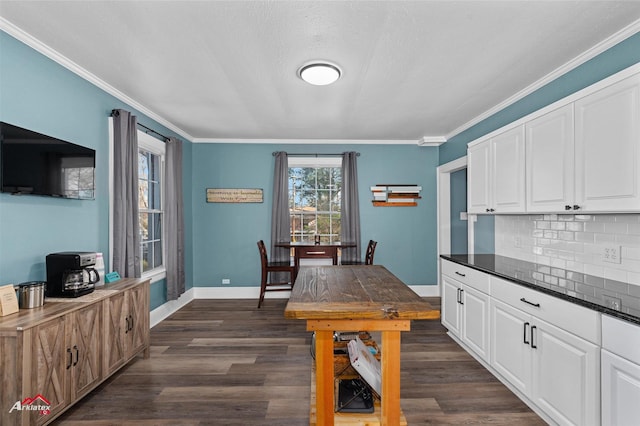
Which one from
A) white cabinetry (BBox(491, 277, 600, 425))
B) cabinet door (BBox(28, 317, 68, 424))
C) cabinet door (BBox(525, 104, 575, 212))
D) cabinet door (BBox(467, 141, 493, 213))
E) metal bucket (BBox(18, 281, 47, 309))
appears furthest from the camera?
cabinet door (BBox(467, 141, 493, 213))

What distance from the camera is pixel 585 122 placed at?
193cm

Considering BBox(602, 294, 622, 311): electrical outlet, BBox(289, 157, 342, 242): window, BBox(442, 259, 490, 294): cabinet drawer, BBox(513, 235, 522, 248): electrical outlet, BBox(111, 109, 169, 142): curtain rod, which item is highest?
BBox(111, 109, 169, 142): curtain rod

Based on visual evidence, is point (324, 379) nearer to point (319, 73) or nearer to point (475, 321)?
point (475, 321)

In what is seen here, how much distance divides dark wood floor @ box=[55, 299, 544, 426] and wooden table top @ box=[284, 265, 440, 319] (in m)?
0.91

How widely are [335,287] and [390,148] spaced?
3605mm

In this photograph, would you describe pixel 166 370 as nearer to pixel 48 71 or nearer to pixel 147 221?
pixel 147 221

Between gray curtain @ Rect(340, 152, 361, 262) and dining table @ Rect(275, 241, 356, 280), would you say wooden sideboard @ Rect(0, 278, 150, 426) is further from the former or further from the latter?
gray curtain @ Rect(340, 152, 361, 262)

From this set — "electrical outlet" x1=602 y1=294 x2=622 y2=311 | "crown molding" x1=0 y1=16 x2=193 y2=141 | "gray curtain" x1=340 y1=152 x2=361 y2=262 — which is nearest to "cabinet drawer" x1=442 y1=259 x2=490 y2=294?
"electrical outlet" x1=602 y1=294 x2=622 y2=311

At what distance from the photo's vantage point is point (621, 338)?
4.69 feet

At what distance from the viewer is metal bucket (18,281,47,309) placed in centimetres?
193

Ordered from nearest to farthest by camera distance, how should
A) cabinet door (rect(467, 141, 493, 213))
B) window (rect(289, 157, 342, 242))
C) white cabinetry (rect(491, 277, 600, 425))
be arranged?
white cabinetry (rect(491, 277, 600, 425))
cabinet door (rect(467, 141, 493, 213))
window (rect(289, 157, 342, 242))

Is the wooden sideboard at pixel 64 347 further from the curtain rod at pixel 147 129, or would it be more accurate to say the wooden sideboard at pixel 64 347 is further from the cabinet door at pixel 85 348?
the curtain rod at pixel 147 129

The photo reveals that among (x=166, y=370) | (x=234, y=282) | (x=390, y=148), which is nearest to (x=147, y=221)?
(x=234, y=282)

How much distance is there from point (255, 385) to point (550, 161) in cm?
280
